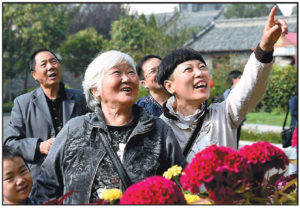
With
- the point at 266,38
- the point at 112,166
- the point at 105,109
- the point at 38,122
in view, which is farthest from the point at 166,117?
the point at 38,122

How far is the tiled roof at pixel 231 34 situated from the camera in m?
38.7

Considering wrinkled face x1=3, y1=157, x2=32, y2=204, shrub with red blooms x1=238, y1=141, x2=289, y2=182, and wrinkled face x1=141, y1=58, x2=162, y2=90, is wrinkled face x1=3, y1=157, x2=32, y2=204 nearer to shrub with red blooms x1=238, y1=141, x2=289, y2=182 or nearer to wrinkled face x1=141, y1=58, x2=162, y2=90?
shrub with red blooms x1=238, y1=141, x2=289, y2=182

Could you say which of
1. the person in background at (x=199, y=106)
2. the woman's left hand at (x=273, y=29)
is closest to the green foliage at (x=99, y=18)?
the person in background at (x=199, y=106)

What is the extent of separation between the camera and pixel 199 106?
107 inches

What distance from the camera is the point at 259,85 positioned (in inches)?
95.1

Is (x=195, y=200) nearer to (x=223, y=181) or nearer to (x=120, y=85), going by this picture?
(x=223, y=181)

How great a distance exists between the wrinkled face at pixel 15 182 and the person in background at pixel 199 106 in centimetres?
86

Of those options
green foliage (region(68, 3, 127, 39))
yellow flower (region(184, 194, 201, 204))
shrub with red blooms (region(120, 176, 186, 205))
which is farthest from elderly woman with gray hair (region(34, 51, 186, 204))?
green foliage (region(68, 3, 127, 39))

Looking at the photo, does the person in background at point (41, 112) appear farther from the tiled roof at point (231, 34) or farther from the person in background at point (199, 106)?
the tiled roof at point (231, 34)

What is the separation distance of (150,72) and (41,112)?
1078 mm

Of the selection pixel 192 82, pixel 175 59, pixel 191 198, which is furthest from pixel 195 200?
pixel 175 59

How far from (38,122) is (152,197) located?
2178 millimetres

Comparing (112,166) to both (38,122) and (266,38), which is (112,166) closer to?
(266,38)

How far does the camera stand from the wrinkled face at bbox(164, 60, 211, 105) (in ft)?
8.62
